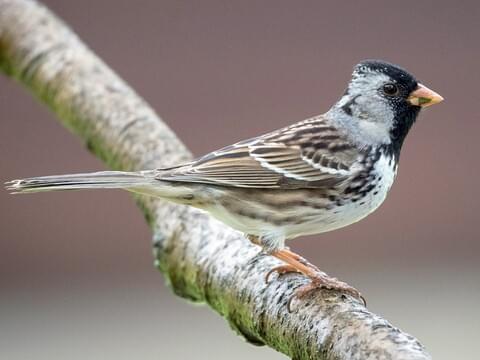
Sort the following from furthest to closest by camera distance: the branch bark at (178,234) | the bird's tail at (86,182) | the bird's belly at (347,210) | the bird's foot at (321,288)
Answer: the bird's belly at (347,210)
the bird's tail at (86,182)
the bird's foot at (321,288)
the branch bark at (178,234)

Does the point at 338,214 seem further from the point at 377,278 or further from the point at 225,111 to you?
the point at 377,278

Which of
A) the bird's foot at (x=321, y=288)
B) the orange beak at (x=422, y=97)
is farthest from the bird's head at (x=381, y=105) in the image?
the bird's foot at (x=321, y=288)

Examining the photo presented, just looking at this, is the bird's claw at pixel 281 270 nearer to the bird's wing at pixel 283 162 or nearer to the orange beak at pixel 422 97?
the bird's wing at pixel 283 162

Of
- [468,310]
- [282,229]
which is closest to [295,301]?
[282,229]

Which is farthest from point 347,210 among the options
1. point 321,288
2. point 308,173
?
point 321,288

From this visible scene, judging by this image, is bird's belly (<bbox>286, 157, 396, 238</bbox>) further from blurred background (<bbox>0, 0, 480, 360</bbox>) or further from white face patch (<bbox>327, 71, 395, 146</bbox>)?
blurred background (<bbox>0, 0, 480, 360</bbox>)

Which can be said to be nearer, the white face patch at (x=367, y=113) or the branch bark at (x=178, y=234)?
the branch bark at (x=178, y=234)
